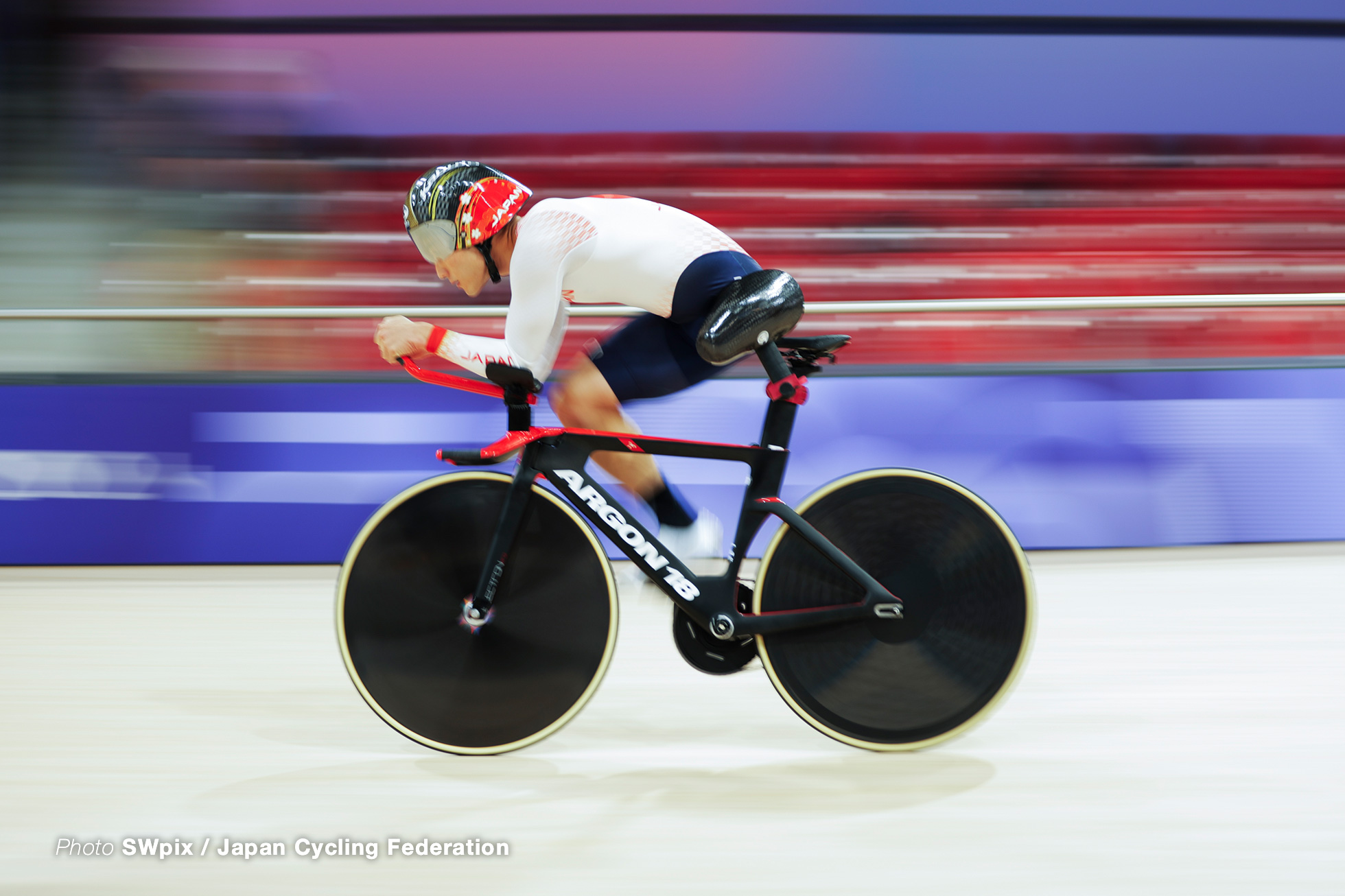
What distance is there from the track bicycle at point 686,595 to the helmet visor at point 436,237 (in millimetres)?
266

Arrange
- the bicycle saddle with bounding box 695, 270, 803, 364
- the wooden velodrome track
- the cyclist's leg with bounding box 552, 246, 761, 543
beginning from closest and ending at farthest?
1. the wooden velodrome track
2. the bicycle saddle with bounding box 695, 270, 803, 364
3. the cyclist's leg with bounding box 552, 246, 761, 543

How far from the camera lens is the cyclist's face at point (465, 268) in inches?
82.7

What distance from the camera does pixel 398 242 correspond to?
18.6 feet

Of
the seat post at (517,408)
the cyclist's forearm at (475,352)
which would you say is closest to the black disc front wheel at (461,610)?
the seat post at (517,408)

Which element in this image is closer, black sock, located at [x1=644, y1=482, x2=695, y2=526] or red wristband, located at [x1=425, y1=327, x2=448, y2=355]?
red wristband, located at [x1=425, y1=327, x2=448, y2=355]

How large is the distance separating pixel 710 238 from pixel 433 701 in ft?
3.54

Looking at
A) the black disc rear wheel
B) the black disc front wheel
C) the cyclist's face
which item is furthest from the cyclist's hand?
the black disc rear wheel

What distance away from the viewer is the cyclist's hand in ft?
6.58

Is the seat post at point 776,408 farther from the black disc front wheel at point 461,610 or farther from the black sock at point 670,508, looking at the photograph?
the black disc front wheel at point 461,610

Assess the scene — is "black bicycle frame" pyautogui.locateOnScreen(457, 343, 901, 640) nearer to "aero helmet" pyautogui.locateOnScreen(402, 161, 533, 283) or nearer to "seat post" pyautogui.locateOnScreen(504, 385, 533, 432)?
"seat post" pyautogui.locateOnScreen(504, 385, 533, 432)

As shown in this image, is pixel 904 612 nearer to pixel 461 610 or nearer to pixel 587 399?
pixel 587 399

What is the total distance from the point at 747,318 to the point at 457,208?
1.96ft

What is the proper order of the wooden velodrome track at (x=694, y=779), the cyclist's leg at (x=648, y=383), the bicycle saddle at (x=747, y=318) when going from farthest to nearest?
the cyclist's leg at (x=648, y=383) < the bicycle saddle at (x=747, y=318) < the wooden velodrome track at (x=694, y=779)

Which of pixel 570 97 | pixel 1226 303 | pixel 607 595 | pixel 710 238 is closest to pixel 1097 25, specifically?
pixel 1226 303
